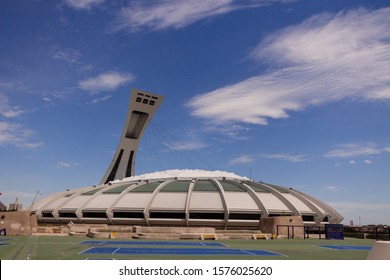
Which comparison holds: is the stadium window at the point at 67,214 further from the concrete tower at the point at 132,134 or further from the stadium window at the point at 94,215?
the concrete tower at the point at 132,134

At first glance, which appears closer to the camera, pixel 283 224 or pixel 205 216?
pixel 283 224

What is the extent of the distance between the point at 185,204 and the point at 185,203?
0.29 m

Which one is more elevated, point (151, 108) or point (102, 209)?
point (151, 108)

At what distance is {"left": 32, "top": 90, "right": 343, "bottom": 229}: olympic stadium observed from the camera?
51688mm

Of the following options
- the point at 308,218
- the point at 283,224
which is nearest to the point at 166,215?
the point at 283,224

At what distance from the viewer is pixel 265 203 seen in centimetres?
5394

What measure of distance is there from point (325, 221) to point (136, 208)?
27.9 metres

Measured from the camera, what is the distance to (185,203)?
53.0m

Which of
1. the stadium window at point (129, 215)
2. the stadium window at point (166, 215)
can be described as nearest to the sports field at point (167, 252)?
the stadium window at point (166, 215)

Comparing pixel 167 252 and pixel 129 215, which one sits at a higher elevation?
pixel 129 215

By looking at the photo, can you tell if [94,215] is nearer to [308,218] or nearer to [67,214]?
[67,214]
